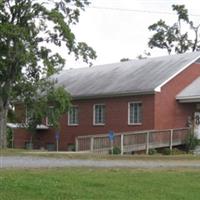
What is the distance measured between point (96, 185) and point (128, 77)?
29218 mm

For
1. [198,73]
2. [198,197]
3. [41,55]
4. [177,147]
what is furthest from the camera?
[198,73]

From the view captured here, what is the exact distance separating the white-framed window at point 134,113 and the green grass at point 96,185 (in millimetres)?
22465

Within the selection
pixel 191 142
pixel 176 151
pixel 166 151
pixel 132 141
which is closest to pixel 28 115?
pixel 132 141

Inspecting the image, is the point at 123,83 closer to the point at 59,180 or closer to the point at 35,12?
the point at 35,12

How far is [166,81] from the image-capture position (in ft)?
132

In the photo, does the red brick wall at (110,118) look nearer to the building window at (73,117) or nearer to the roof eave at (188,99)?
the building window at (73,117)

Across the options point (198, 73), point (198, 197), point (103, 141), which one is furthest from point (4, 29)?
point (198, 197)

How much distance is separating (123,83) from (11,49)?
9.71 meters

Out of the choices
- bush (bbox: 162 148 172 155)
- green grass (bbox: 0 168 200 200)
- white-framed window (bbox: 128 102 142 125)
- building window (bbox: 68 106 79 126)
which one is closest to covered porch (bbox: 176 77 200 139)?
white-framed window (bbox: 128 102 142 125)

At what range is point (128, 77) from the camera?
1725 inches

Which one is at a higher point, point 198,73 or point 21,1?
point 21,1

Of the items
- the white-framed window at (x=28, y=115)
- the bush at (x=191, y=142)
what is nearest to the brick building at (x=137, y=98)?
the bush at (x=191, y=142)

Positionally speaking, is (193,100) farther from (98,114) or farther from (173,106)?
(98,114)

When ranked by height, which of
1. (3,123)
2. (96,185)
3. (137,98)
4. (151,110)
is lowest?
(96,185)
